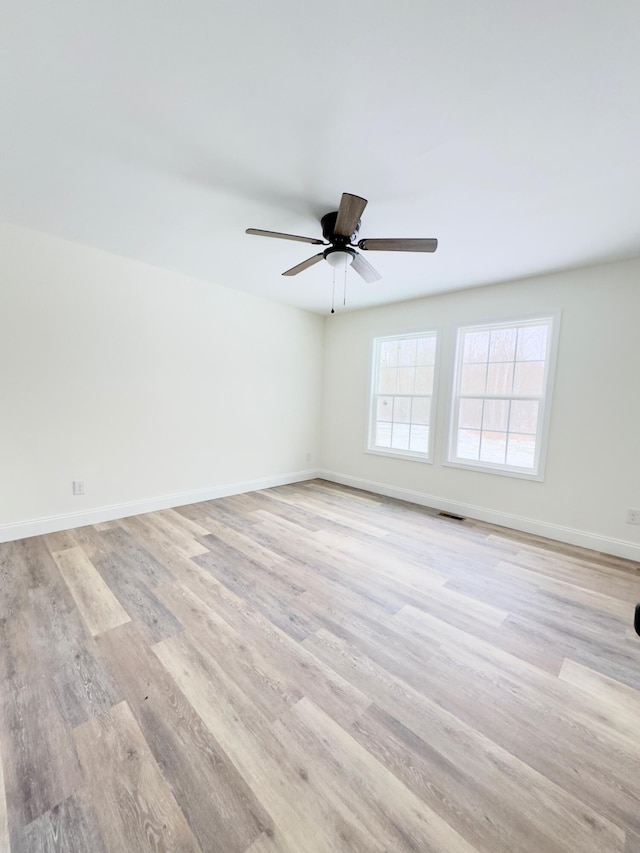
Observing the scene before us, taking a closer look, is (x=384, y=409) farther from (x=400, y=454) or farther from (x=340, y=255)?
(x=340, y=255)

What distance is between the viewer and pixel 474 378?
3.74 metres

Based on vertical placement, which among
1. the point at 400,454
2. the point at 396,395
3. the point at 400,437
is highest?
the point at 396,395

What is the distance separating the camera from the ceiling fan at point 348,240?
1832mm

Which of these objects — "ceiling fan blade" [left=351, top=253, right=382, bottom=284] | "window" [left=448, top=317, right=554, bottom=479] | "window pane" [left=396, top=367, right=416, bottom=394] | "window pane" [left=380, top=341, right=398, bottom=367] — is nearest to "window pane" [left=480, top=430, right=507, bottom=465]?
"window" [left=448, top=317, right=554, bottom=479]

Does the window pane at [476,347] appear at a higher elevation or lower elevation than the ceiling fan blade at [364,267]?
lower

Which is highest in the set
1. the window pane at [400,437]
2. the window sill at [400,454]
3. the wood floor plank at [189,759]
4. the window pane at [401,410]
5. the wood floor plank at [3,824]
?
the window pane at [401,410]

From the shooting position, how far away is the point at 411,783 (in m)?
1.11

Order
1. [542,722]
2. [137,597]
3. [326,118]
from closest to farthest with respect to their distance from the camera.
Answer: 1. [542,722]
2. [326,118]
3. [137,597]

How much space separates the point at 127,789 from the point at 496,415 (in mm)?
3795

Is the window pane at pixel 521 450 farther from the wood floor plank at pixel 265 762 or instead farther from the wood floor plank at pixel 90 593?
the wood floor plank at pixel 90 593

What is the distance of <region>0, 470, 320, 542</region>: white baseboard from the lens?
9.18ft

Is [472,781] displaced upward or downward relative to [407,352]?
downward

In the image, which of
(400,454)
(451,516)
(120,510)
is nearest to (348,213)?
(400,454)

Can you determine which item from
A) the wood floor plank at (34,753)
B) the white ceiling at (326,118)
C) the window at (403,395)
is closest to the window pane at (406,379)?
the window at (403,395)
